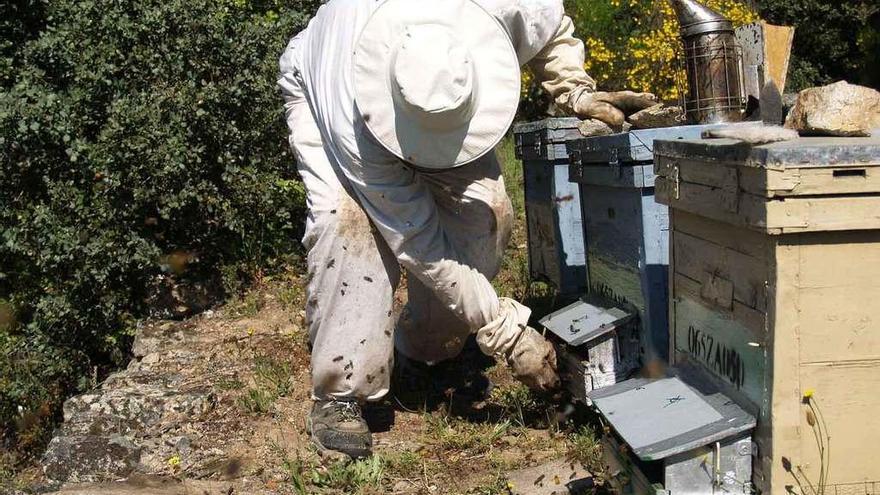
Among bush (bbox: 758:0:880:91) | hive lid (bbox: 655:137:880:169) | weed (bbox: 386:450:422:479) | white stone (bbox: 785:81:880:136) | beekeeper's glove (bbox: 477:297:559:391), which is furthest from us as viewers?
bush (bbox: 758:0:880:91)

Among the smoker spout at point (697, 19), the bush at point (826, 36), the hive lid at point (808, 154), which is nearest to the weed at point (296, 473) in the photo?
the hive lid at point (808, 154)

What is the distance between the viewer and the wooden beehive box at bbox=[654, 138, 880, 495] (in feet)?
6.85

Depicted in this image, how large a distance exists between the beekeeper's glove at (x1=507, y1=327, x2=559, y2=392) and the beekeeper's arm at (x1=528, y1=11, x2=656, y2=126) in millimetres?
759

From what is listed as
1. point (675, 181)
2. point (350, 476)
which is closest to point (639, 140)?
point (675, 181)

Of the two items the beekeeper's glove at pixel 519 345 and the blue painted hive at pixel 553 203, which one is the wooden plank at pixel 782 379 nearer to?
the beekeeper's glove at pixel 519 345

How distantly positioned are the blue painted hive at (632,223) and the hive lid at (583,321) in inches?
1.8

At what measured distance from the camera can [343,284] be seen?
10.6ft

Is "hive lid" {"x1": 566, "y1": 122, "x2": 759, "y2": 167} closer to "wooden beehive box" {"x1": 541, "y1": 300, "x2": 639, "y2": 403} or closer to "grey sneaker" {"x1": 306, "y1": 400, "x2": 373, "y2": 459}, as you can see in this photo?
"wooden beehive box" {"x1": 541, "y1": 300, "x2": 639, "y2": 403}

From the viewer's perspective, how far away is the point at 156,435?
12.0 feet

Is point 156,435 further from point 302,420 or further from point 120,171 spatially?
point 120,171

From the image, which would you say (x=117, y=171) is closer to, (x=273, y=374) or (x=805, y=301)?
(x=273, y=374)

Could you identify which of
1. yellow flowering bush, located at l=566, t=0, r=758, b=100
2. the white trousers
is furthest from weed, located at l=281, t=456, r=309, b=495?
yellow flowering bush, located at l=566, t=0, r=758, b=100

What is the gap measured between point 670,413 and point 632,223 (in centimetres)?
75

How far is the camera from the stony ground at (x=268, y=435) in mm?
3131
